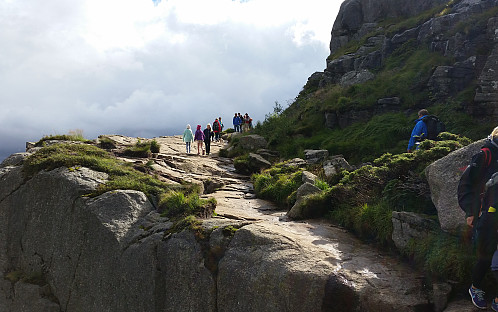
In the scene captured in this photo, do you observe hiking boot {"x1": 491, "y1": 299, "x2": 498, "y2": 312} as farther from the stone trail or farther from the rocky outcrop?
the rocky outcrop

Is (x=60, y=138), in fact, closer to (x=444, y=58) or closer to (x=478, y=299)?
(x=478, y=299)

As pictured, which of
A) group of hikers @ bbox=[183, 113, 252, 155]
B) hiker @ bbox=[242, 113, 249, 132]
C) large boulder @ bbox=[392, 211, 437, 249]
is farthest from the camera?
hiker @ bbox=[242, 113, 249, 132]

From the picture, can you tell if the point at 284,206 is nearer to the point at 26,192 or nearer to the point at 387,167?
the point at 387,167

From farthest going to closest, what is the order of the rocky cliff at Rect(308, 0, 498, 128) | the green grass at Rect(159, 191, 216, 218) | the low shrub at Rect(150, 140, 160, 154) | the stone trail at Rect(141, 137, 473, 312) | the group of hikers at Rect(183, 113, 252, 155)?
1. the group of hikers at Rect(183, 113, 252, 155)
2. the low shrub at Rect(150, 140, 160, 154)
3. the rocky cliff at Rect(308, 0, 498, 128)
4. the green grass at Rect(159, 191, 216, 218)
5. the stone trail at Rect(141, 137, 473, 312)

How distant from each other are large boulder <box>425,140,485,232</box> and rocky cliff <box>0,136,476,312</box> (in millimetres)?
1343

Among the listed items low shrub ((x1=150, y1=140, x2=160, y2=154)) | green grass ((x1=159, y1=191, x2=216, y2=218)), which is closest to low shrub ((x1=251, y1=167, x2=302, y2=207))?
green grass ((x1=159, y1=191, x2=216, y2=218))

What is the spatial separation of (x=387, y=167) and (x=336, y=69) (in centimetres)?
2951

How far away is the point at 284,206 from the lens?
14.1 m

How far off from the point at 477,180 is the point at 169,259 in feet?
23.6

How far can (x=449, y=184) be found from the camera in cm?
793

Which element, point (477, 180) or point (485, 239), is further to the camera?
point (477, 180)

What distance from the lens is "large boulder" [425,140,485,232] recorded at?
24.9 feet

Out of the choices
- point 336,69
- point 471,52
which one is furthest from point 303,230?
point 336,69

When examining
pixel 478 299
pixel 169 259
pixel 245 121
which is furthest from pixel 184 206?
pixel 245 121
